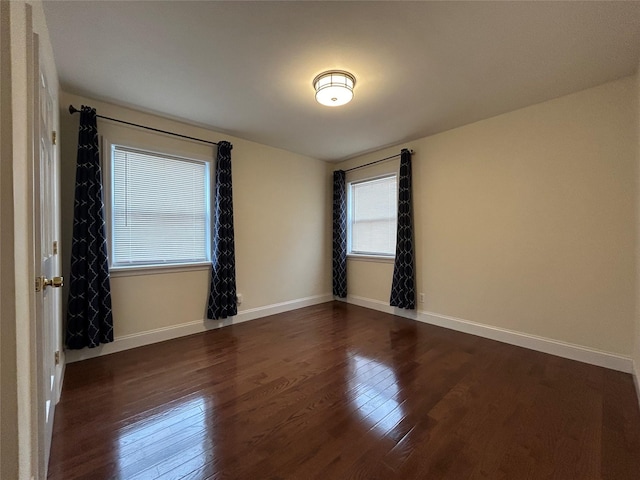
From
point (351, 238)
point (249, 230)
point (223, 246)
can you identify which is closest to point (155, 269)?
point (223, 246)

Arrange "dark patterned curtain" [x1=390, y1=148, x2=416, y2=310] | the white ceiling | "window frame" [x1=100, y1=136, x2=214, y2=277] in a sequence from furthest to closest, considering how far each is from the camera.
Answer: "dark patterned curtain" [x1=390, y1=148, x2=416, y2=310] → "window frame" [x1=100, y1=136, x2=214, y2=277] → the white ceiling

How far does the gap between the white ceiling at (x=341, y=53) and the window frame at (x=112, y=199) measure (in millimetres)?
423

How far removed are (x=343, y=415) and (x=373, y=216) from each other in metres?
3.08

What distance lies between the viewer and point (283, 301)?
4.11 metres

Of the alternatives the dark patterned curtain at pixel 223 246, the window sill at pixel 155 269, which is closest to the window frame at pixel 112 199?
the window sill at pixel 155 269

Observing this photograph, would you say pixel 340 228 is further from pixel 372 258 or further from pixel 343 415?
pixel 343 415

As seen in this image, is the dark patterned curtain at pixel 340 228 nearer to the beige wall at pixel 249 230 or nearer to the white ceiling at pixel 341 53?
the beige wall at pixel 249 230

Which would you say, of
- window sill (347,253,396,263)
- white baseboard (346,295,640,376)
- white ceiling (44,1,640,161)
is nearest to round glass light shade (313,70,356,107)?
white ceiling (44,1,640,161)

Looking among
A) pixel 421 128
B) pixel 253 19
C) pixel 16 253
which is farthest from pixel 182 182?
pixel 421 128

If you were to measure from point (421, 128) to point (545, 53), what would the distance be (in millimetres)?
1401

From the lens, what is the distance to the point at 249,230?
3730 mm

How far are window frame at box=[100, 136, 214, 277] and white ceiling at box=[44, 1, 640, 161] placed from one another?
1.39 ft

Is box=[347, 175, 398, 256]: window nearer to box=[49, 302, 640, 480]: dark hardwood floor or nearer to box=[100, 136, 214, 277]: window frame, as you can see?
box=[49, 302, 640, 480]: dark hardwood floor

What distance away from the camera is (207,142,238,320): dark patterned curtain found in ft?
10.7
